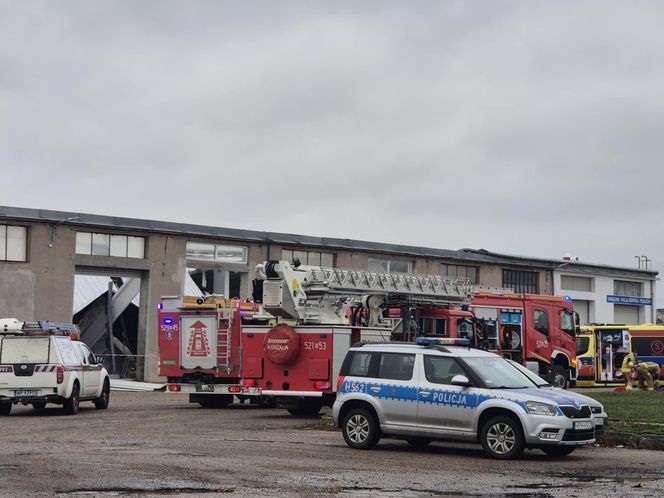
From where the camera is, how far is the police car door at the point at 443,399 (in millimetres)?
16375

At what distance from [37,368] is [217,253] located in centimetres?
2252

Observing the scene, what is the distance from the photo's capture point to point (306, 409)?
25.0 metres

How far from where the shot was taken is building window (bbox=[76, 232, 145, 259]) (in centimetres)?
4316

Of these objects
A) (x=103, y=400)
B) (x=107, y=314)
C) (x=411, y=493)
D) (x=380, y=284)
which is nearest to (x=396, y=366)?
(x=411, y=493)

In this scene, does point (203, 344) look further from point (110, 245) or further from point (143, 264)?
point (143, 264)

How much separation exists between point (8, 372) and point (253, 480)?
13.7 m

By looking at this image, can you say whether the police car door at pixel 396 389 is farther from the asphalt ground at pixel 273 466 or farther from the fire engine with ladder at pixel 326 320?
the fire engine with ladder at pixel 326 320

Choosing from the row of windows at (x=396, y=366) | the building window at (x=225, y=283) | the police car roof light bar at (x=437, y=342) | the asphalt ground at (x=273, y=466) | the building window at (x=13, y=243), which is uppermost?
the building window at (x=13, y=243)

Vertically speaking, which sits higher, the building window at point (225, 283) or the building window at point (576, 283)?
the building window at point (576, 283)

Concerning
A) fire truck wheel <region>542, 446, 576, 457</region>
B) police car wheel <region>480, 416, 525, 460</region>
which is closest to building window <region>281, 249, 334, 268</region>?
fire truck wheel <region>542, 446, 576, 457</region>

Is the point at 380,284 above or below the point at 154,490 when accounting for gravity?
above

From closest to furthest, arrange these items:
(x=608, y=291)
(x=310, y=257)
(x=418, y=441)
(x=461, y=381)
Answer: (x=461, y=381), (x=418, y=441), (x=310, y=257), (x=608, y=291)

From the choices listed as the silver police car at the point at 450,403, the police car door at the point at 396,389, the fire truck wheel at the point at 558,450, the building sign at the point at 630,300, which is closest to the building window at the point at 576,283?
the building sign at the point at 630,300

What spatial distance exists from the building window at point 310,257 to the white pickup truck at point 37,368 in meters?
23.5
